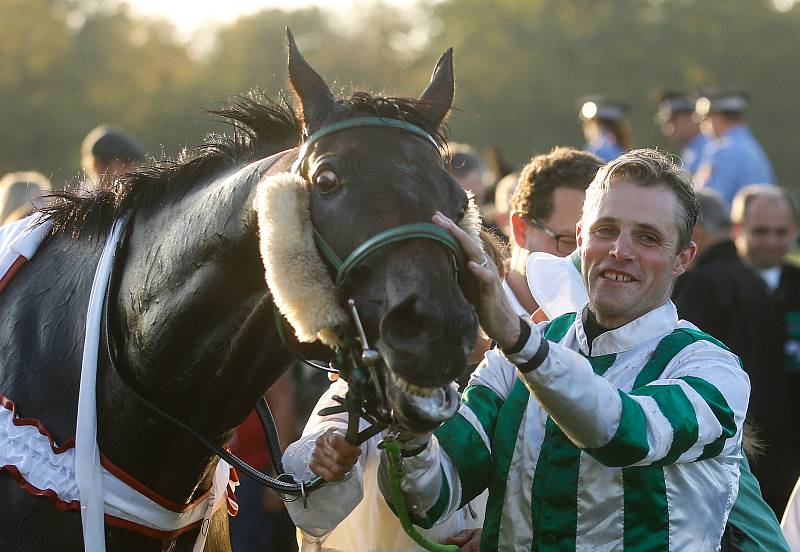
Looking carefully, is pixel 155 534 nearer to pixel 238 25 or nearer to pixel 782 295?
pixel 782 295

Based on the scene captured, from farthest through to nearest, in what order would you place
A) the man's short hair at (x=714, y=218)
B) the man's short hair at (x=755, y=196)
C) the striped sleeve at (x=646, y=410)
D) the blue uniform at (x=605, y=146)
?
the blue uniform at (x=605, y=146)
the man's short hair at (x=755, y=196)
the man's short hair at (x=714, y=218)
the striped sleeve at (x=646, y=410)

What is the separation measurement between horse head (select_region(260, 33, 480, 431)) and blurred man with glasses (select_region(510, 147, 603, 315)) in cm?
166

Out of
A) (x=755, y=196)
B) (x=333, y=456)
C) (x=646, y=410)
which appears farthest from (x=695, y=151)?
(x=333, y=456)

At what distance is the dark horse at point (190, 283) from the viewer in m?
2.43

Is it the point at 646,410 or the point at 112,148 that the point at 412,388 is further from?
the point at 112,148

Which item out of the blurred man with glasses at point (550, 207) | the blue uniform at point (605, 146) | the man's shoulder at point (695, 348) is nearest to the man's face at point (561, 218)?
the blurred man with glasses at point (550, 207)

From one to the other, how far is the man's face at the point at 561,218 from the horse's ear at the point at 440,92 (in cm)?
148

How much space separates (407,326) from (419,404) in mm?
157

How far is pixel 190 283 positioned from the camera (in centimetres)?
278

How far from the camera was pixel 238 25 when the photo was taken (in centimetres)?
4684

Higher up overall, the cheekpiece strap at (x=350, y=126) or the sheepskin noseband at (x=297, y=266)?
the cheekpiece strap at (x=350, y=126)

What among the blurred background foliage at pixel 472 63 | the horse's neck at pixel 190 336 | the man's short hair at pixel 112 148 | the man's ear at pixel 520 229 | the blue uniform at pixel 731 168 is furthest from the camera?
the blurred background foliage at pixel 472 63

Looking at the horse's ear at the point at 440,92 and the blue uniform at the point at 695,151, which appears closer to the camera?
the horse's ear at the point at 440,92

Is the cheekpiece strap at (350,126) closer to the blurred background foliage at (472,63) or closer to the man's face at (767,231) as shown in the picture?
the man's face at (767,231)
